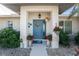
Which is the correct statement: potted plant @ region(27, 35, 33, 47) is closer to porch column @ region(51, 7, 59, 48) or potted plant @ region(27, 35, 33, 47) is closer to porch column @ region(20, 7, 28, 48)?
porch column @ region(20, 7, 28, 48)

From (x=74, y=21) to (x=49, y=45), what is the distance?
635 cm

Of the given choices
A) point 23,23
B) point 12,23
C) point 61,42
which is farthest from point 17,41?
point 12,23

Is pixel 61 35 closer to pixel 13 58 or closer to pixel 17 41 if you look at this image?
pixel 17 41

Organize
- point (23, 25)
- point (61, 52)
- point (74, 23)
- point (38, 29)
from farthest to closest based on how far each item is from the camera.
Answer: point (74, 23) < point (38, 29) < point (23, 25) < point (61, 52)

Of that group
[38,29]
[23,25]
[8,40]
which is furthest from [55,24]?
[8,40]

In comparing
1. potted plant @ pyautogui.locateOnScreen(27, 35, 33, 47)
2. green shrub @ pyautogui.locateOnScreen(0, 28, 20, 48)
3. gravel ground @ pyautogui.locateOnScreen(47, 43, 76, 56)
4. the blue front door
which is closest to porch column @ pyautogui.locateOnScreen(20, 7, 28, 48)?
potted plant @ pyautogui.locateOnScreen(27, 35, 33, 47)

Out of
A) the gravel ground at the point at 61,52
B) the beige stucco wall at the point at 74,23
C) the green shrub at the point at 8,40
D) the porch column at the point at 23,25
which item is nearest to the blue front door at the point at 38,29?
the porch column at the point at 23,25

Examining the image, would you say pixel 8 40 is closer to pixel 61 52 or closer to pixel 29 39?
pixel 29 39

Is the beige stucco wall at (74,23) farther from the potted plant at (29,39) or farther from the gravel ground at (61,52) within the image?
the gravel ground at (61,52)

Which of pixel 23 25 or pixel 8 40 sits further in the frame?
pixel 23 25

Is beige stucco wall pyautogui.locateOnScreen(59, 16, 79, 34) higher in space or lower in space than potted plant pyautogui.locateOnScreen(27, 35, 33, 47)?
higher

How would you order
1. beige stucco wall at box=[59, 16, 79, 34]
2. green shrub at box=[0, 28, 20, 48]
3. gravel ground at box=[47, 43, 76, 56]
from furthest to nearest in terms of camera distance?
beige stucco wall at box=[59, 16, 79, 34], green shrub at box=[0, 28, 20, 48], gravel ground at box=[47, 43, 76, 56]

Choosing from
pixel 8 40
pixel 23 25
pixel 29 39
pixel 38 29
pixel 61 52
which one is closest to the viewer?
pixel 61 52

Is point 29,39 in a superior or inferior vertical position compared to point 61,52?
superior
